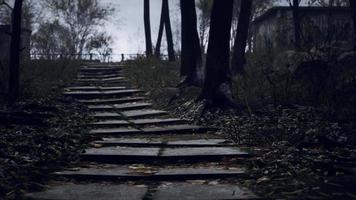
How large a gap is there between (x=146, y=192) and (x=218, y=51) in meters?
5.20

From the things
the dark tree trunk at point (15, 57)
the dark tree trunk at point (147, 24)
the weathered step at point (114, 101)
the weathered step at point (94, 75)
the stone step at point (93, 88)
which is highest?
the dark tree trunk at point (147, 24)

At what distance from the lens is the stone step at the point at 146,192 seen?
3971 mm

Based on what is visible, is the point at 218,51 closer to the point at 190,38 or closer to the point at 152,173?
the point at 190,38

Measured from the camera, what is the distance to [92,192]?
4.17 meters

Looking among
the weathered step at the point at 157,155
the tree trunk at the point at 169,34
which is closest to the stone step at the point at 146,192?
the weathered step at the point at 157,155

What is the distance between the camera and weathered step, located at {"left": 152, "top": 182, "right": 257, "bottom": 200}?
396cm

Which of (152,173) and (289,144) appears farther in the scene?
(289,144)

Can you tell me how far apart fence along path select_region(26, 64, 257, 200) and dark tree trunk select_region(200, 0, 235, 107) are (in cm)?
97

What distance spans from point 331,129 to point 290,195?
2858 mm

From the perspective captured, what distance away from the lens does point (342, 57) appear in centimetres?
1059

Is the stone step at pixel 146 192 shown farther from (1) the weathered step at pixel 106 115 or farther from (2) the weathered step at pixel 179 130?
(1) the weathered step at pixel 106 115

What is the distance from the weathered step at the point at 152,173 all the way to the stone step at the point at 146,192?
166 mm

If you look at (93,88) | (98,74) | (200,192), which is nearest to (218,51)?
(200,192)

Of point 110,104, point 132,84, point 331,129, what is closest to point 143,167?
point 331,129
